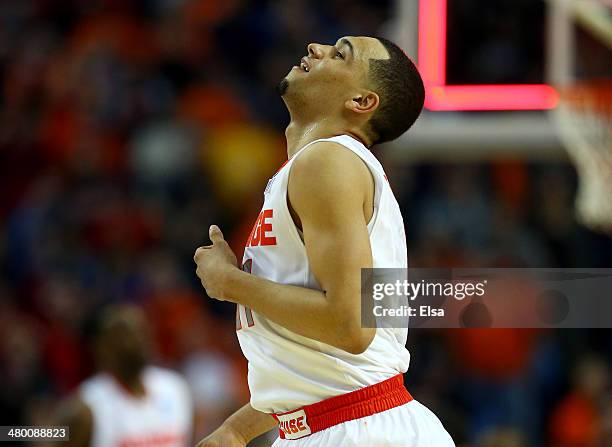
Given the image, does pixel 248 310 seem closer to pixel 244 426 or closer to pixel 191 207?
pixel 244 426

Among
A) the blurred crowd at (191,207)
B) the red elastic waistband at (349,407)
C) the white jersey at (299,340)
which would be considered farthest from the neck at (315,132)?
the blurred crowd at (191,207)

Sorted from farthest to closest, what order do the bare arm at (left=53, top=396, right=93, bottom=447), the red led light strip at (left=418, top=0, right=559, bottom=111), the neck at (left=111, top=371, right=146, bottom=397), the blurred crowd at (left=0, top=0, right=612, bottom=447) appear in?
1. the blurred crowd at (left=0, top=0, right=612, bottom=447)
2. the red led light strip at (left=418, top=0, right=559, bottom=111)
3. the neck at (left=111, top=371, right=146, bottom=397)
4. the bare arm at (left=53, top=396, right=93, bottom=447)

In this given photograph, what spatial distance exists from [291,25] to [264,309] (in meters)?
7.62

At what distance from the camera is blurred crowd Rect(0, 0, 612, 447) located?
28.6ft

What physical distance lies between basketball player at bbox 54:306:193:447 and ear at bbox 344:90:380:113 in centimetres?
311

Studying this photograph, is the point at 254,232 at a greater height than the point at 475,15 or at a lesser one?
lesser

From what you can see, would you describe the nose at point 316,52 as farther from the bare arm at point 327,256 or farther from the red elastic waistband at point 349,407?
the red elastic waistband at point 349,407

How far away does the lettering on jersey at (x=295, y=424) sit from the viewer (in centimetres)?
341

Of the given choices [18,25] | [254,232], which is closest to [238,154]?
[18,25]

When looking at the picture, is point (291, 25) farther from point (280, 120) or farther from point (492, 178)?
point (492, 178)

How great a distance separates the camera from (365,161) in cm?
336

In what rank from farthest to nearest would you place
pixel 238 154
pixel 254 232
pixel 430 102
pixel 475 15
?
pixel 238 154, pixel 475 15, pixel 430 102, pixel 254 232

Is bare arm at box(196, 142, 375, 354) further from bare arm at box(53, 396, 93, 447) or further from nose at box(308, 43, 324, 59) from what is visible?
bare arm at box(53, 396, 93, 447)

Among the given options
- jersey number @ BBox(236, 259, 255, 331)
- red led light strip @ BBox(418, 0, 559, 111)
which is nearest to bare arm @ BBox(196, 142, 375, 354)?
jersey number @ BBox(236, 259, 255, 331)
